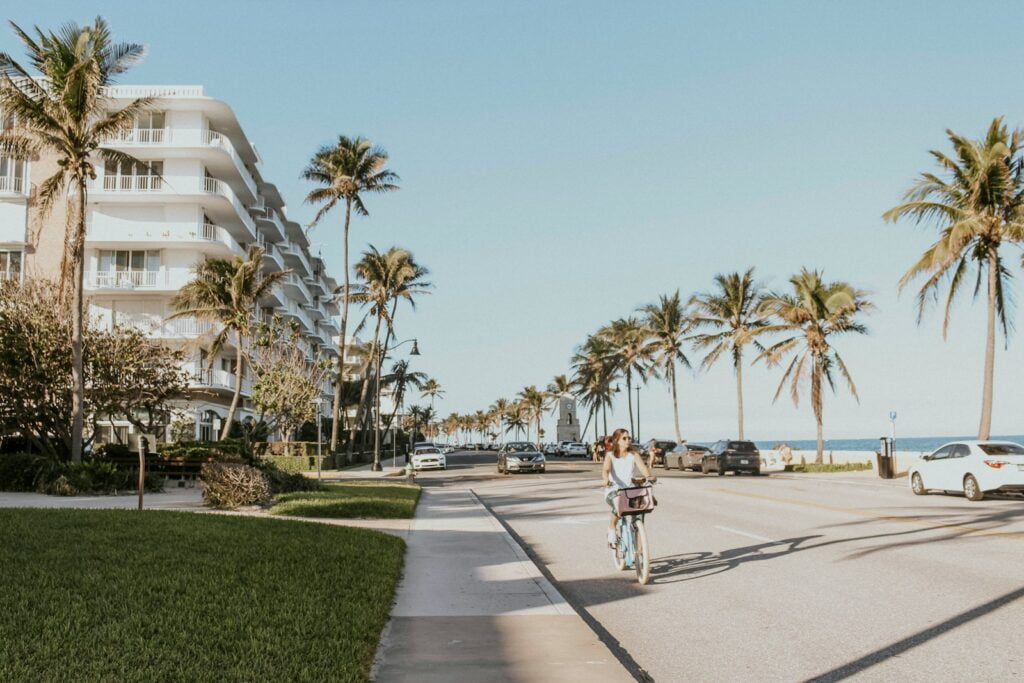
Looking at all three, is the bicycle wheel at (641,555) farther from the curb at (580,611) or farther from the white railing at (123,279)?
the white railing at (123,279)

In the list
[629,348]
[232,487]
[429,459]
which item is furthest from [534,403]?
Answer: [232,487]

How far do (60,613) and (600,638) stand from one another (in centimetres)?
422

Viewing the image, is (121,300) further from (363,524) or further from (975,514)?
(975,514)

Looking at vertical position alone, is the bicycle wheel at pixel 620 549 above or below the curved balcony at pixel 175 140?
below

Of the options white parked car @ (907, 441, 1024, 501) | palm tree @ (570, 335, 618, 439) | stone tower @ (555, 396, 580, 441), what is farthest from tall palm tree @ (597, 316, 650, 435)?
white parked car @ (907, 441, 1024, 501)

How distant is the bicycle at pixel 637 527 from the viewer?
10.2 m

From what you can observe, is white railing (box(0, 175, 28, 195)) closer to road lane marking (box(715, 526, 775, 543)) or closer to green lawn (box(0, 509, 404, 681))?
green lawn (box(0, 509, 404, 681))

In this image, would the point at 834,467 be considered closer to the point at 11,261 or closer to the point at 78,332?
the point at 78,332

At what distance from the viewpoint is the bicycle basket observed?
10.2m

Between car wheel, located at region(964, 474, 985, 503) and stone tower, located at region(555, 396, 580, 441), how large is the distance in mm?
92759

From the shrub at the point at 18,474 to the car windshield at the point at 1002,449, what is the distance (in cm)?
2403

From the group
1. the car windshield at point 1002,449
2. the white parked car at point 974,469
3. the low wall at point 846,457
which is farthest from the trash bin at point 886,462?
the car windshield at point 1002,449

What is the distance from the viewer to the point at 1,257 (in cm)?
4884

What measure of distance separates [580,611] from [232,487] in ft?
40.8
